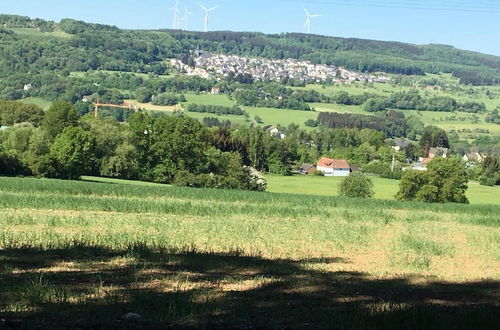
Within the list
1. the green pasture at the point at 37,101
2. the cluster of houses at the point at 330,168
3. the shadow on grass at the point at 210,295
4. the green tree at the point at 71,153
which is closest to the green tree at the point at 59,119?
the green tree at the point at 71,153

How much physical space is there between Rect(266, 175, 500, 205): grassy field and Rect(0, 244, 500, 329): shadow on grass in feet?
221

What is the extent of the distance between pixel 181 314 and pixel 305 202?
38099 mm

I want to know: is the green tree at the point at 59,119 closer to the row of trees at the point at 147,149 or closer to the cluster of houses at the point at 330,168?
the row of trees at the point at 147,149

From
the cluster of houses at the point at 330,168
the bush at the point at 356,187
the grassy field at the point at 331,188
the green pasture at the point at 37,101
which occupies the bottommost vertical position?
the cluster of houses at the point at 330,168

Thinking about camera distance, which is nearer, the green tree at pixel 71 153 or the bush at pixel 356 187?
the green tree at pixel 71 153

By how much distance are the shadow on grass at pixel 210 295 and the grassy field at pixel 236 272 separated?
3cm

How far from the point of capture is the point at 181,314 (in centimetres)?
1018

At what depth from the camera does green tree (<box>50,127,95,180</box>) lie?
69.1 m

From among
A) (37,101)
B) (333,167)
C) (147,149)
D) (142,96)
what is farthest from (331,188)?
(142,96)

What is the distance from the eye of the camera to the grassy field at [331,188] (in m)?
86.6

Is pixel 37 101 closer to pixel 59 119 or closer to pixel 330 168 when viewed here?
pixel 330 168

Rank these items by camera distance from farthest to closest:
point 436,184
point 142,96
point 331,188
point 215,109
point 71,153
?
point 142,96, point 215,109, point 331,188, point 436,184, point 71,153

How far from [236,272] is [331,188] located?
79933 mm

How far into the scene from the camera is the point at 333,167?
4838 inches
